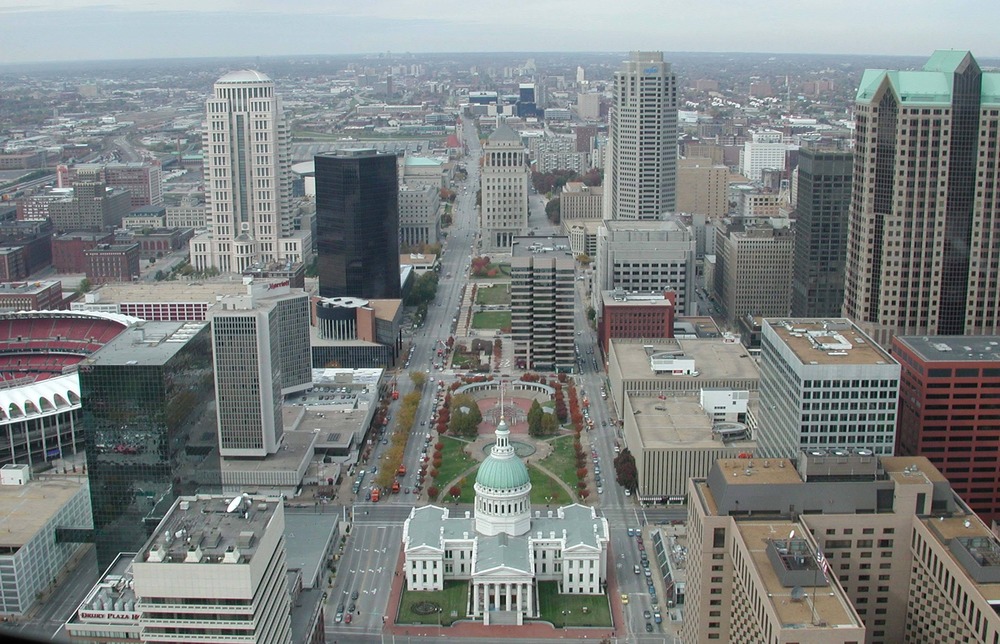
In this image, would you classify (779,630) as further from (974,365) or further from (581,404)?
(581,404)

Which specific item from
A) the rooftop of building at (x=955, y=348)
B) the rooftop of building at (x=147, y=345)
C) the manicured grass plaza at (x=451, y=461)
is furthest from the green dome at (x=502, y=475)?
the rooftop of building at (x=955, y=348)

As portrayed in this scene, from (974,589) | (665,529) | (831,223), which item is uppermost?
(831,223)

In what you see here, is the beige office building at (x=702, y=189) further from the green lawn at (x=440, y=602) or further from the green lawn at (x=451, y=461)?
the green lawn at (x=440, y=602)

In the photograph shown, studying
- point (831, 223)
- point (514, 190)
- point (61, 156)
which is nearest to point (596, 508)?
point (831, 223)

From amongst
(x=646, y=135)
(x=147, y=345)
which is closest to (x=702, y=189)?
(x=646, y=135)

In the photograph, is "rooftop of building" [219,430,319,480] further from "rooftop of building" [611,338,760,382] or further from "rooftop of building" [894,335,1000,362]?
"rooftop of building" [894,335,1000,362]

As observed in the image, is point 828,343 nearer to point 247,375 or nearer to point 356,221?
point 247,375

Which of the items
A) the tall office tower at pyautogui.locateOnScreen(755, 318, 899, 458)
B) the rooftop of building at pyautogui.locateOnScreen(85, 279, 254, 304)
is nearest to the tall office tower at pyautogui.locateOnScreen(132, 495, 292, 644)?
the tall office tower at pyautogui.locateOnScreen(755, 318, 899, 458)
